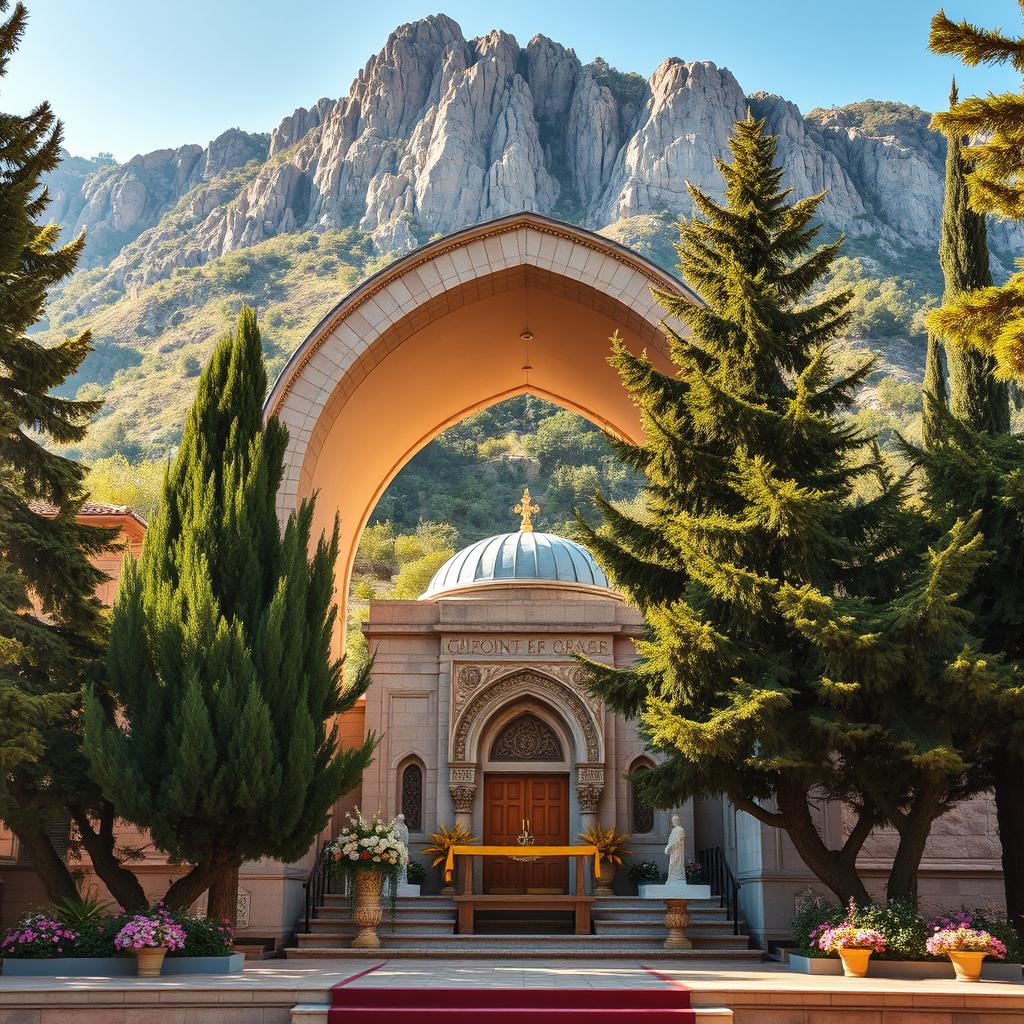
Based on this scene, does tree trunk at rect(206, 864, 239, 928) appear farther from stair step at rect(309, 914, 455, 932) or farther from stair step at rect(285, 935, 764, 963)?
stair step at rect(309, 914, 455, 932)

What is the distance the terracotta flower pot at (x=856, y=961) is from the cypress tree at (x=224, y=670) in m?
5.55

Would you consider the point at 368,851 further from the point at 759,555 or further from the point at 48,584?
the point at 759,555

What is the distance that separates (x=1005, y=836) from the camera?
13.4 metres

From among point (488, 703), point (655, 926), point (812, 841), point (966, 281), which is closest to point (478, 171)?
point (966, 281)

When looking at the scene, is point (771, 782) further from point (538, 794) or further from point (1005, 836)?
point (538, 794)

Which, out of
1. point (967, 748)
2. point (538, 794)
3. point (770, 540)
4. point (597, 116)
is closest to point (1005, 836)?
point (967, 748)

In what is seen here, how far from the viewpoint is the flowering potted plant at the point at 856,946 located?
38.1ft

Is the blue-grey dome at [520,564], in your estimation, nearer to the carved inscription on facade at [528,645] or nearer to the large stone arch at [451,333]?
the carved inscription on facade at [528,645]

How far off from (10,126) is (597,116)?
97918mm

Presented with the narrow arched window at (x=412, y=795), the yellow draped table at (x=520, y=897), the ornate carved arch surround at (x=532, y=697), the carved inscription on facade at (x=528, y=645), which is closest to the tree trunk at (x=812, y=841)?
the yellow draped table at (x=520, y=897)

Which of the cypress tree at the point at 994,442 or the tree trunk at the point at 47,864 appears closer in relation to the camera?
the cypress tree at the point at 994,442

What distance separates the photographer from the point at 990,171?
8766 millimetres

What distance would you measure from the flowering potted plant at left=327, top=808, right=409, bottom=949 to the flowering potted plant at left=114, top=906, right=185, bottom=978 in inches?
147

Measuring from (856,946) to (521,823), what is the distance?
8212 millimetres
